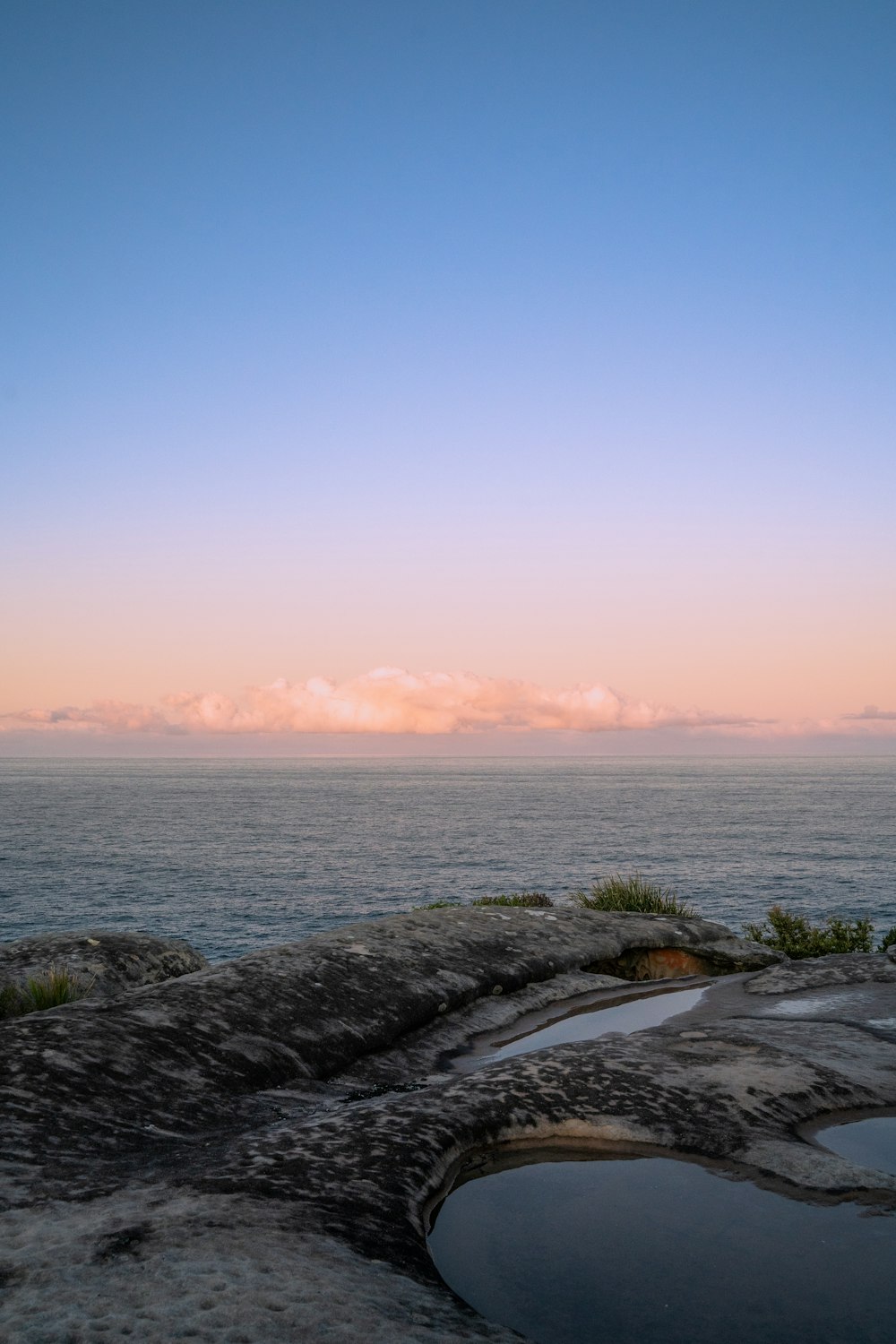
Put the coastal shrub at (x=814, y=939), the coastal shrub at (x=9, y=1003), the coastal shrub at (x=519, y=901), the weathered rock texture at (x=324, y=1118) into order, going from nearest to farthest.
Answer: the weathered rock texture at (x=324, y=1118), the coastal shrub at (x=9, y=1003), the coastal shrub at (x=814, y=939), the coastal shrub at (x=519, y=901)

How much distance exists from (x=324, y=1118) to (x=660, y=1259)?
290 cm

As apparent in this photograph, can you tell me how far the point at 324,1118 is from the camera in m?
7.27

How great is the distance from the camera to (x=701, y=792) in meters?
189

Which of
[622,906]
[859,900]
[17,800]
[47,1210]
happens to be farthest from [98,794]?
[47,1210]

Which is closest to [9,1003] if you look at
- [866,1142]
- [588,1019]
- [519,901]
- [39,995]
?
[39,995]

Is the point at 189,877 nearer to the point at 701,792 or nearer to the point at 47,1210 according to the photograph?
the point at 47,1210

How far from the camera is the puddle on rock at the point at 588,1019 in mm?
11984

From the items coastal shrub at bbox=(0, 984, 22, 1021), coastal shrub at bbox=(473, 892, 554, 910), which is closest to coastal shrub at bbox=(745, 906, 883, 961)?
coastal shrub at bbox=(473, 892, 554, 910)

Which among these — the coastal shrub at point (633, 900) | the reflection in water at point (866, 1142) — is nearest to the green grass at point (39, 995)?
the reflection in water at point (866, 1142)

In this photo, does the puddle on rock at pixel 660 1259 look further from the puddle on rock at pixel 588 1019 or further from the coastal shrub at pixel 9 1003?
the coastal shrub at pixel 9 1003

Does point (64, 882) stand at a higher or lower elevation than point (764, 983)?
lower

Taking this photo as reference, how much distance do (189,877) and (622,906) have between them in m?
50.0

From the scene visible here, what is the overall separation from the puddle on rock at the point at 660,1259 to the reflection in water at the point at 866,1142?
128 cm

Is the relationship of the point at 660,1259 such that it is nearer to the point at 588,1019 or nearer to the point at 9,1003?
the point at 588,1019
